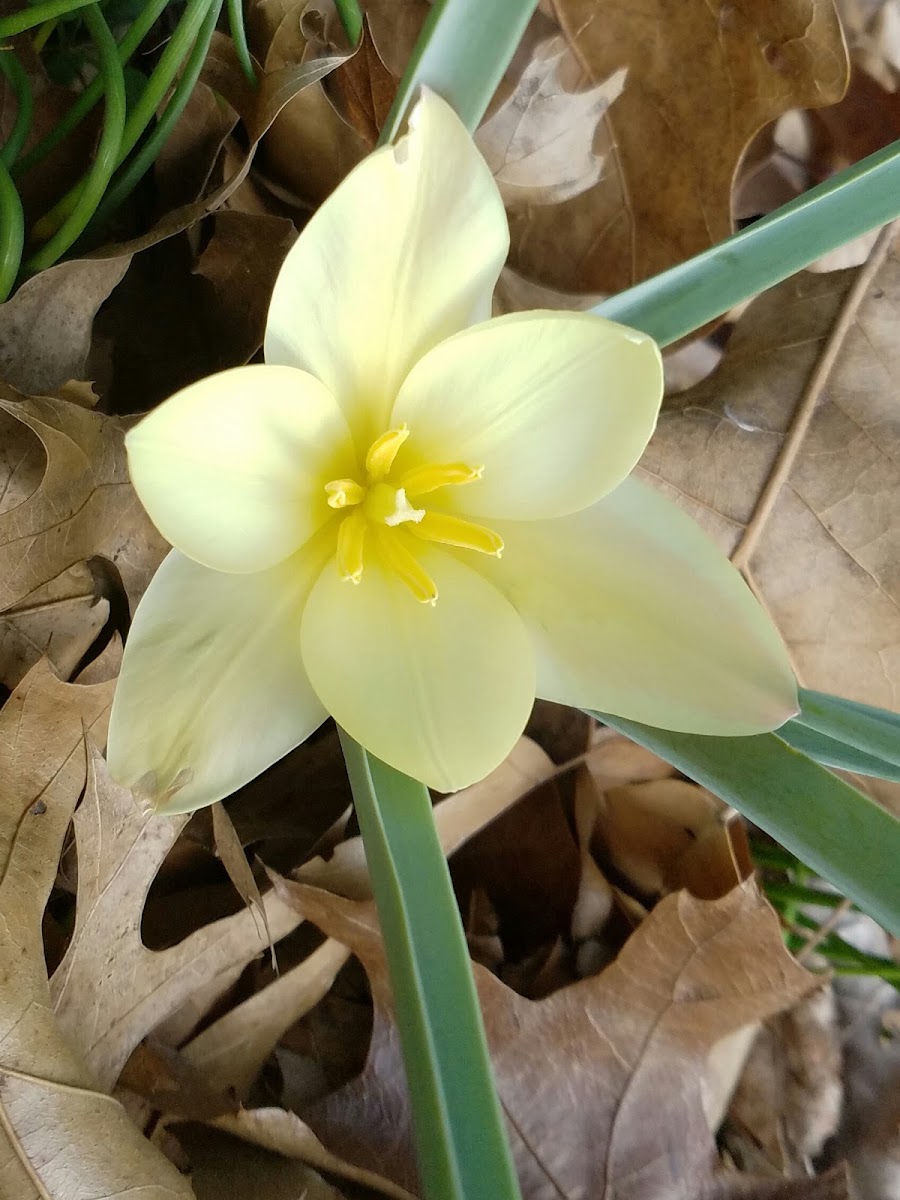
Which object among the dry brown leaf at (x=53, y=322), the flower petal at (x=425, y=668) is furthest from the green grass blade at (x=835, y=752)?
the dry brown leaf at (x=53, y=322)

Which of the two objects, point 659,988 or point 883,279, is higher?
point 883,279

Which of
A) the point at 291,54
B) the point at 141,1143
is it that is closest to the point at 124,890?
the point at 141,1143

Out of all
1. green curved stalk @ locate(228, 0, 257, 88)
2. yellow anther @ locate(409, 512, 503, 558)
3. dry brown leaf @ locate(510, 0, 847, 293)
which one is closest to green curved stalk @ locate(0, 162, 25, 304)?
green curved stalk @ locate(228, 0, 257, 88)

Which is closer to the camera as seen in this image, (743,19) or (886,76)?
(743,19)

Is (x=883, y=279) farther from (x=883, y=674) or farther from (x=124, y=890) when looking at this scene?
(x=124, y=890)

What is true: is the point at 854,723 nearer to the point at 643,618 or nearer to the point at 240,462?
the point at 643,618

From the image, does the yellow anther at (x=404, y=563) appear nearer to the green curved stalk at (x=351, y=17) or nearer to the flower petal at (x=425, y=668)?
the flower petal at (x=425, y=668)

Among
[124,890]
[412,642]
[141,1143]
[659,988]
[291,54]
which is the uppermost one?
[291,54]

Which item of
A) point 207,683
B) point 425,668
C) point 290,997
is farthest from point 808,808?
point 290,997
